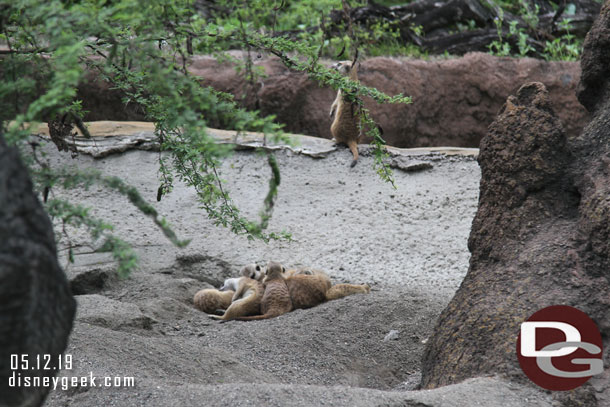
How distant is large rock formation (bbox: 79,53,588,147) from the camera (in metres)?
9.22

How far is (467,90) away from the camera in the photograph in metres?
9.53

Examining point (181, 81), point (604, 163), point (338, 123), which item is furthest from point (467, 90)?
point (181, 81)

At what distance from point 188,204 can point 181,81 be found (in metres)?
6.14

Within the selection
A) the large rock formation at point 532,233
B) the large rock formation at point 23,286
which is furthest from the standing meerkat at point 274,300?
the large rock formation at point 23,286

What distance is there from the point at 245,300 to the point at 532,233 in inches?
110

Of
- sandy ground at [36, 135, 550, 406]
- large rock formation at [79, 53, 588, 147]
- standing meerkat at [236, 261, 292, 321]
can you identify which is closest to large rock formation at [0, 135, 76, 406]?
sandy ground at [36, 135, 550, 406]

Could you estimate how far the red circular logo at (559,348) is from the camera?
9.03ft

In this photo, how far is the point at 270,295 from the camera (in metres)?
5.47

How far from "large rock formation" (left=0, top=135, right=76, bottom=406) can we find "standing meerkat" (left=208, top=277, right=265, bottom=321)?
3611mm

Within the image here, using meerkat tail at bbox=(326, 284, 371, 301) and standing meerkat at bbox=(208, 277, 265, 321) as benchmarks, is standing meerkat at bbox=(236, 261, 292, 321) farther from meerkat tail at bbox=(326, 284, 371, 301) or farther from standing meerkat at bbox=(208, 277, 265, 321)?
meerkat tail at bbox=(326, 284, 371, 301)

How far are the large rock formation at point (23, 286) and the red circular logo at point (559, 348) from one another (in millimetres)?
1956

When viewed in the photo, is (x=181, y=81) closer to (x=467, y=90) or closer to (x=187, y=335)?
(x=187, y=335)

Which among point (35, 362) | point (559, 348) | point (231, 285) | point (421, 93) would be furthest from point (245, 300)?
point (421, 93)

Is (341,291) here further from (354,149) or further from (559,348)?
(559,348)
